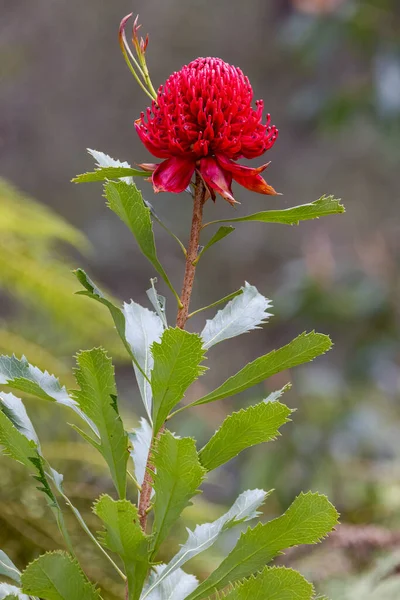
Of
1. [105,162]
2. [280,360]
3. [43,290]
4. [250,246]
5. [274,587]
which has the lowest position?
[274,587]

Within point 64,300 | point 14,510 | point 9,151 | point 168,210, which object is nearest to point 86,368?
point 14,510

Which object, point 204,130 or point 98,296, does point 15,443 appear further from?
point 204,130

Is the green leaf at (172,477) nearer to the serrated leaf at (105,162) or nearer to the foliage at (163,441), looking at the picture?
the foliage at (163,441)

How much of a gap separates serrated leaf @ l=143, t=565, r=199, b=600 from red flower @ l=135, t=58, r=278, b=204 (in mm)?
209

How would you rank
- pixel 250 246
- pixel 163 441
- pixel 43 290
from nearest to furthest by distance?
1. pixel 163 441
2. pixel 43 290
3. pixel 250 246

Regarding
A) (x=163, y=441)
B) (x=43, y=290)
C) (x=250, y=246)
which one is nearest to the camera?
(x=163, y=441)

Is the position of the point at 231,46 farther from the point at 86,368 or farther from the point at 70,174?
the point at 86,368

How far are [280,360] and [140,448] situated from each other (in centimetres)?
10

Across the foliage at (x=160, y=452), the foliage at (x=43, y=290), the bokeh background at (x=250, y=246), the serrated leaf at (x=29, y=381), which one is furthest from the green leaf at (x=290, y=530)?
the foliage at (x=43, y=290)

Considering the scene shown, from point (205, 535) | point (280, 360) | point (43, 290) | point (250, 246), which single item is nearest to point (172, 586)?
point (205, 535)

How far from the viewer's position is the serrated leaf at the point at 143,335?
403 mm

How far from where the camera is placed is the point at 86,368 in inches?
14.4

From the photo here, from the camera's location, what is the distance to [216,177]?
0.39 m

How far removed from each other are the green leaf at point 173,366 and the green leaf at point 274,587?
0.09 metres
